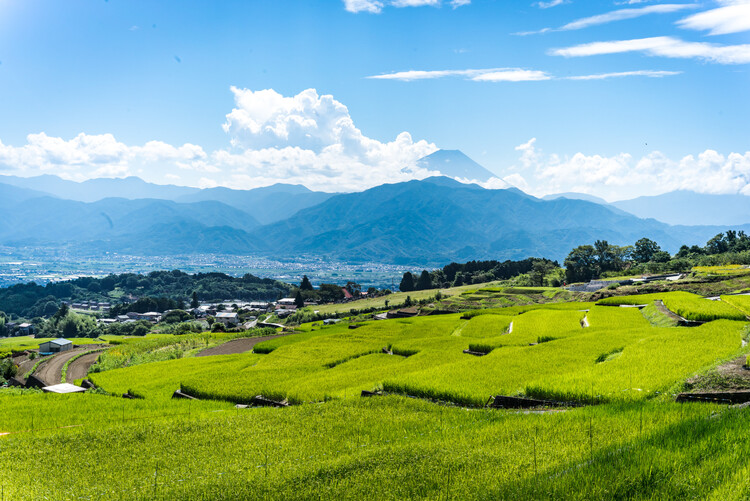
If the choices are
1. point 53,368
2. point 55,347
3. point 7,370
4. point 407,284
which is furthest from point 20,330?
point 7,370

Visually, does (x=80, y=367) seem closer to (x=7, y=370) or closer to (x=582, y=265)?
(x=7, y=370)

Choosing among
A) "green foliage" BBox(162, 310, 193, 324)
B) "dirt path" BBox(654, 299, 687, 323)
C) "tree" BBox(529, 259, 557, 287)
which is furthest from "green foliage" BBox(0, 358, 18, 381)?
"tree" BBox(529, 259, 557, 287)

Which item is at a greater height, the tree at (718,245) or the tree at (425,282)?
the tree at (718,245)

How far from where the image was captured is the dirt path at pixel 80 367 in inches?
1563

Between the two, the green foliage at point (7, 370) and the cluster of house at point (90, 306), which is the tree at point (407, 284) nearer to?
the green foliage at point (7, 370)

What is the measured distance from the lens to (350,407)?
16453 mm

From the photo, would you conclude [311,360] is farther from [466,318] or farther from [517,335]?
[466,318]

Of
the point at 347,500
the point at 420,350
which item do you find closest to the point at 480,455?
the point at 347,500

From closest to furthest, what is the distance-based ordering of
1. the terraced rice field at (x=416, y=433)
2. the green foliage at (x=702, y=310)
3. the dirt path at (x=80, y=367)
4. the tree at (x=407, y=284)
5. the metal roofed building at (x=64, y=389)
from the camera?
the terraced rice field at (x=416, y=433) < the metal roofed building at (x=64, y=389) < the green foliage at (x=702, y=310) < the dirt path at (x=80, y=367) < the tree at (x=407, y=284)

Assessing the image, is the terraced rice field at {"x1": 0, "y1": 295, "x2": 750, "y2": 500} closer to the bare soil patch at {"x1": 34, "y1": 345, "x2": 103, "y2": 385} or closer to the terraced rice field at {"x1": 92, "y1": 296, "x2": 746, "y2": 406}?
the terraced rice field at {"x1": 92, "y1": 296, "x2": 746, "y2": 406}

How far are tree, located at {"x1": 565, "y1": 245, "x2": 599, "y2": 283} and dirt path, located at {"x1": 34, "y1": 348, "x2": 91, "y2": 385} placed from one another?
9231 cm

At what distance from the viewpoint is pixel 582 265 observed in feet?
358

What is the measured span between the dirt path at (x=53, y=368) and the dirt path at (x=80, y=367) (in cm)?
73

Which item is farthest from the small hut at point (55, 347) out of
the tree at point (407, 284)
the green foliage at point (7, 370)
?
the tree at point (407, 284)
